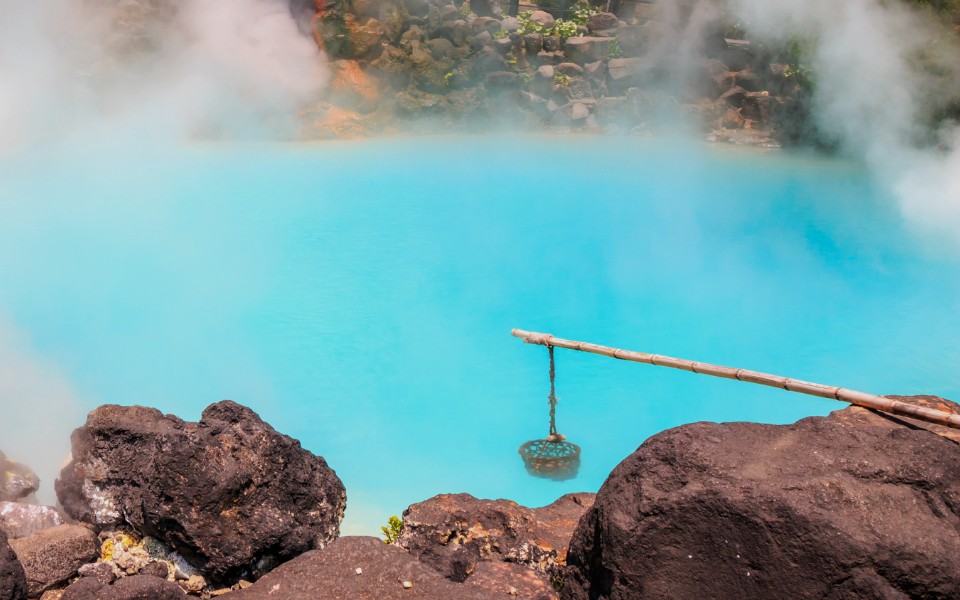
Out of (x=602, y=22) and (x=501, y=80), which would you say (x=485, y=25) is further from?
(x=602, y=22)

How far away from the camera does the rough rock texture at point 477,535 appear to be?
3533mm

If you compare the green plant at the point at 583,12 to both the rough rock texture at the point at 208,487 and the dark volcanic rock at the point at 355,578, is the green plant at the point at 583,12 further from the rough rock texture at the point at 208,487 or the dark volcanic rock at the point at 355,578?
the dark volcanic rock at the point at 355,578

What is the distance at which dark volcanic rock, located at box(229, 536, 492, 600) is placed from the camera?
3016mm

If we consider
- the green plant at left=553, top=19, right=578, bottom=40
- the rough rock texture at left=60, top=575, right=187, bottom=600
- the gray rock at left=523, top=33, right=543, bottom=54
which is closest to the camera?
the rough rock texture at left=60, top=575, right=187, bottom=600

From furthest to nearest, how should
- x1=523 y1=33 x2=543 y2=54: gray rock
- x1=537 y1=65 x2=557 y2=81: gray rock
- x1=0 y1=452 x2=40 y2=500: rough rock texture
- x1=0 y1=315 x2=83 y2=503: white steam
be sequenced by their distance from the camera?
x1=523 y1=33 x2=543 y2=54: gray rock → x1=537 y1=65 x2=557 y2=81: gray rock → x1=0 y1=315 x2=83 y2=503: white steam → x1=0 y1=452 x2=40 y2=500: rough rock texture

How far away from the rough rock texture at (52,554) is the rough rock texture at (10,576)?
324 mm

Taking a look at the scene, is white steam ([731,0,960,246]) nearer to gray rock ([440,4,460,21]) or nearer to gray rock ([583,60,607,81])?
gray rock ([583,60,607,81])

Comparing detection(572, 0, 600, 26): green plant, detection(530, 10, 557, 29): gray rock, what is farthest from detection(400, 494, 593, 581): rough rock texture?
detection(572, 0, 600, 26): green plant

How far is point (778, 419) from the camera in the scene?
6.43m

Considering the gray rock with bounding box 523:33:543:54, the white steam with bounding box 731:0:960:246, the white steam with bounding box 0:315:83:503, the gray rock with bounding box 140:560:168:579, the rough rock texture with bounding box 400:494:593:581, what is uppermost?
the gray rock with bounding box 523:33:543:54

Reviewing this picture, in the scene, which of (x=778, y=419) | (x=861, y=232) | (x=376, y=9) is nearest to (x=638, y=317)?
(x=778, y=419)

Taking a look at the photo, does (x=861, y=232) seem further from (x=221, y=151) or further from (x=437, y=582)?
(x=221, y=151)

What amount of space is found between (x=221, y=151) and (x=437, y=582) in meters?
11.4

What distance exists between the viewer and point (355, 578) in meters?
3.08
